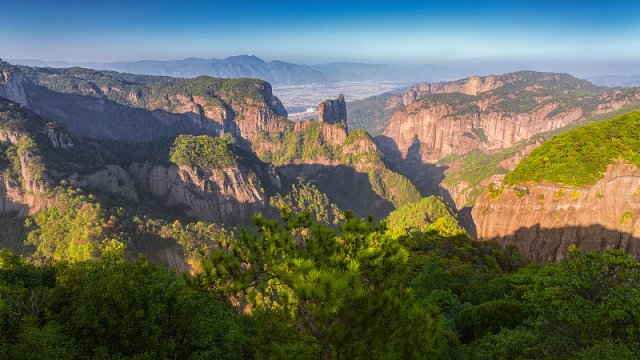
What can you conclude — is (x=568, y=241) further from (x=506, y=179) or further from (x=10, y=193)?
(x=10, y=193)

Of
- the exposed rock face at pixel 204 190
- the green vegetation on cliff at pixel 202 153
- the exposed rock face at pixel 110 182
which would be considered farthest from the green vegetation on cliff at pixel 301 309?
the green vegetation on cliff at pixel 202 153

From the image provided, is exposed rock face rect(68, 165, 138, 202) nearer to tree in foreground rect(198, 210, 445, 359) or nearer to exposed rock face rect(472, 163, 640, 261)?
exposed rock face rect(472, 163, 640, 261)

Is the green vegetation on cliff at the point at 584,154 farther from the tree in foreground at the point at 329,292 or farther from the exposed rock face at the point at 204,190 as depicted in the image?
the exposed rock face at the point at 204,190

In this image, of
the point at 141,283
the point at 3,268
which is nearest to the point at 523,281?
the point at 141,283

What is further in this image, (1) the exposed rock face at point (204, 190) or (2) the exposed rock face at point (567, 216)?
(1) the exposed rock face at point (204, 190)

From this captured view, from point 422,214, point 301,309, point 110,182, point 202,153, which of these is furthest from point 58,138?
point 301,309

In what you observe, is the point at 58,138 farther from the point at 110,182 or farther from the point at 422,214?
the point at 422,214
